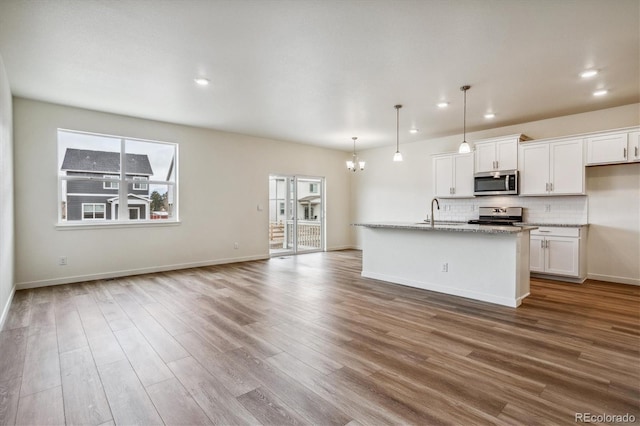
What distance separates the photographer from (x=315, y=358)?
2.56 m

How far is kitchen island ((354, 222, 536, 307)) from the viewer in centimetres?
388

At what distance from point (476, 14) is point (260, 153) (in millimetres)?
5454

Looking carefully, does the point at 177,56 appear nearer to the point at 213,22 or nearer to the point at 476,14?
the point at 213,22

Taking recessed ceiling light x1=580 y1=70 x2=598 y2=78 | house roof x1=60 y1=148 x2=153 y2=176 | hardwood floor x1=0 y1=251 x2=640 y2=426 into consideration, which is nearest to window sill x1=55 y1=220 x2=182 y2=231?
house roof x1=60 y1=148 x2=153 y2=176

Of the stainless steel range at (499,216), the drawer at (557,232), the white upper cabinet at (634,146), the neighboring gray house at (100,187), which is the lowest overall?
the drawer at (557,232)

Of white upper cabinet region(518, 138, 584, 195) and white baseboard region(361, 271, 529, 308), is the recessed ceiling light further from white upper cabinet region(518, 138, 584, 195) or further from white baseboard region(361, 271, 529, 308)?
white baseboard region(361, 271, 529, 308)

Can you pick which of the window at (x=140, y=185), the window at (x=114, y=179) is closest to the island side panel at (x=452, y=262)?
the window at (x=114, y=179)

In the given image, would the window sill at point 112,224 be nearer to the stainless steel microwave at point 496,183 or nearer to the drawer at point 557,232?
the stainless steel microwave at point 496,183

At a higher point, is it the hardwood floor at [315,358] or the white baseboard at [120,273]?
the white baseboard at [120,273]

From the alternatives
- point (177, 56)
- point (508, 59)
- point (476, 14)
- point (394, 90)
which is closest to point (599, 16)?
point (508, 59)

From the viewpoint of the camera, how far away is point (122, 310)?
12.2ft

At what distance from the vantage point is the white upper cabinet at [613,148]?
471 cm

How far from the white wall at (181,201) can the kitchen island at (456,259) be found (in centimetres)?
318

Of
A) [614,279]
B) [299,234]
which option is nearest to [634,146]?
[614,279]
